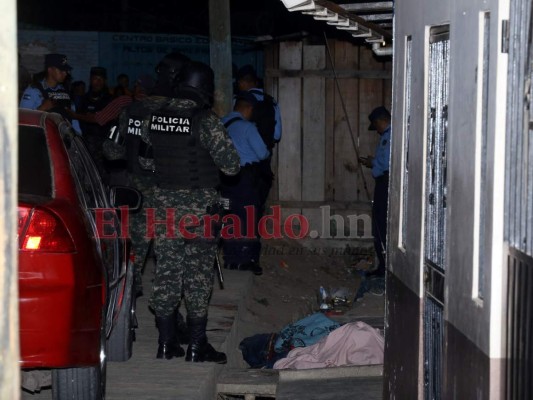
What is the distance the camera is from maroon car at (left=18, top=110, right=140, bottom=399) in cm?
478

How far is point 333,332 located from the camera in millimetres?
7629

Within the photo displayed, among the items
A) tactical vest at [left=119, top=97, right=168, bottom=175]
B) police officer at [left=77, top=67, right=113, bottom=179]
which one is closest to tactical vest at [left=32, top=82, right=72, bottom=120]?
police officer at [left=77, top=67, right=113, bottom=179]

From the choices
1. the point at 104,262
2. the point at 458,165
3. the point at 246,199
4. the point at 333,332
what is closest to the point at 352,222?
the point at 246,199

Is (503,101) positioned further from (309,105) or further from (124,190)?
(309,105)

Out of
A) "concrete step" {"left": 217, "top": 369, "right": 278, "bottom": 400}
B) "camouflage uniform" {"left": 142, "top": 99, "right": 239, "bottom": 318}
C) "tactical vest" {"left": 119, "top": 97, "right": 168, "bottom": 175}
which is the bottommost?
"concrete step" {"left": 217, "top": 369, "right": 278, "bottom": 400}

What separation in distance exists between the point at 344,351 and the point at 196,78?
7.73ft

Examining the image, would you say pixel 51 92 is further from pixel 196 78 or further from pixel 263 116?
pixel 196 78

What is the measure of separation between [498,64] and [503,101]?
13 cm

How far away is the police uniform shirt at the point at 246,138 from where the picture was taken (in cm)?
1035

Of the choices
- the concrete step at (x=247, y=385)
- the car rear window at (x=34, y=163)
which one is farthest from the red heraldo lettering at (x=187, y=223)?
the car rear window at (x=34, y=163)

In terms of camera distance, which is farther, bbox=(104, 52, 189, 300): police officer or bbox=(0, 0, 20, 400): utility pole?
bbox=(104, 52, 189, 300): police officer

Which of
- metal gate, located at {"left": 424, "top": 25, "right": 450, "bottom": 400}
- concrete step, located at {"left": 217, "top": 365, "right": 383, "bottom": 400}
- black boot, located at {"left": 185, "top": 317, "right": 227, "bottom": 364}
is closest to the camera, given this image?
metal gate, located at {"left": 424, "top": 25, "right": 450, "bottom": 400}

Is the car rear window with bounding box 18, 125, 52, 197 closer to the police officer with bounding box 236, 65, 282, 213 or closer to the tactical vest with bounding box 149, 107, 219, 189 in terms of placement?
the tactical vest with bounding box 149, 107, 219, 189

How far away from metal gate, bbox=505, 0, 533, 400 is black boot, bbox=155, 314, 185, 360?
3935 mm
